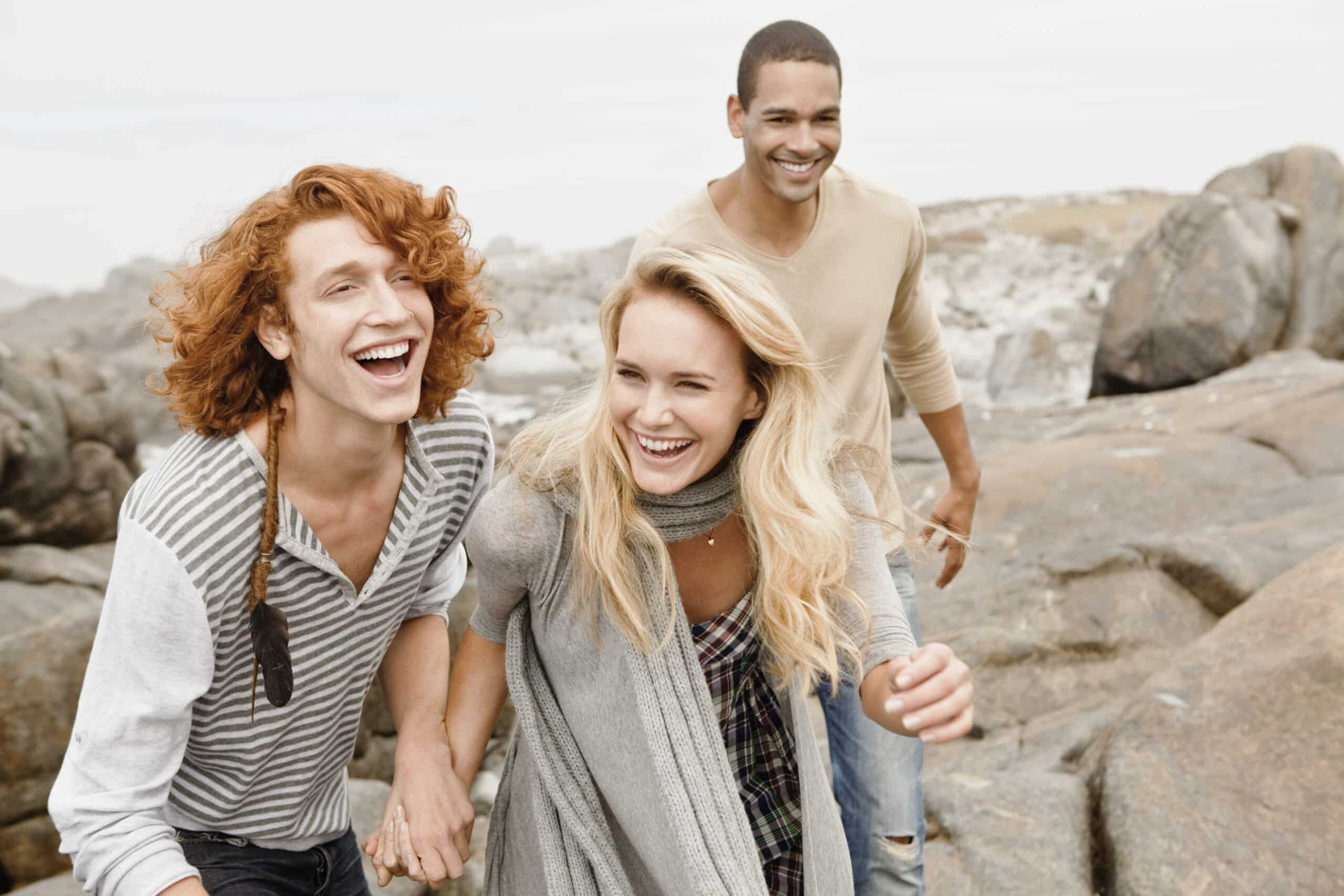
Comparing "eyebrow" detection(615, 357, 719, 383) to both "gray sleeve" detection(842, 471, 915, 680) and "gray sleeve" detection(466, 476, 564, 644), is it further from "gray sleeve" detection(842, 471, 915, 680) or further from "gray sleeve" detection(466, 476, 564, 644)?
"gray sleeve" detection(842, 471, 915, 680)

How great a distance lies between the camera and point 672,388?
7.45 ft

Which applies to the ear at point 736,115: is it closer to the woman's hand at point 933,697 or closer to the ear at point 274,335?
the ear at point 274,335

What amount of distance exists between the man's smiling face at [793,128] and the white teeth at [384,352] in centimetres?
133

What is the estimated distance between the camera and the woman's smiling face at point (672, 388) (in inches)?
88.6

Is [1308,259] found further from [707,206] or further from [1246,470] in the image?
[707,206]

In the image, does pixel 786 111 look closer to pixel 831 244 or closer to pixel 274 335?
pixel 831 244

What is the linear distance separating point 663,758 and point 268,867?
84cm

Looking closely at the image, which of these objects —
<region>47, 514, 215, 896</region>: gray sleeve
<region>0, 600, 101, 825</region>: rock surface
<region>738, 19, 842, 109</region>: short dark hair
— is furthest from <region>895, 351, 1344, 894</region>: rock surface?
<region>0, 600, 101, 825</region>: rock surface

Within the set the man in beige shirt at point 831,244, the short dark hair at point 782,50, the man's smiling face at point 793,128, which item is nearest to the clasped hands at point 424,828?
the man in beige shirt at point 831,244

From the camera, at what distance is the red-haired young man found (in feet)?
6.61

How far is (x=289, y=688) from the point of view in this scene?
7.14 feet

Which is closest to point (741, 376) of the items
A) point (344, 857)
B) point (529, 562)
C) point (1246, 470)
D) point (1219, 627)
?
point (529, 562)

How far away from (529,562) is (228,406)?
625 mm

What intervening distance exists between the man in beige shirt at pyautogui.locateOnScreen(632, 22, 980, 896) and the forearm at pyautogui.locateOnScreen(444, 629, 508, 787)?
0.94 meters
